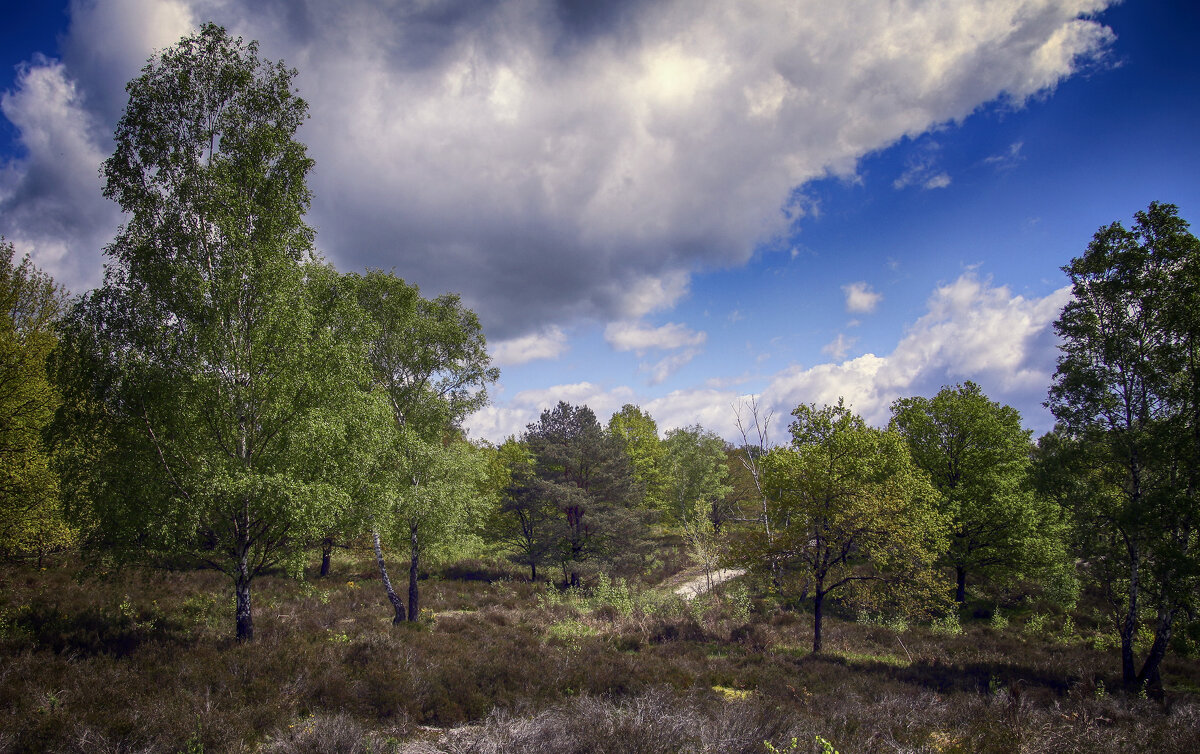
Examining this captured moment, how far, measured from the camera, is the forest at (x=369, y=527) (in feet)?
29.8

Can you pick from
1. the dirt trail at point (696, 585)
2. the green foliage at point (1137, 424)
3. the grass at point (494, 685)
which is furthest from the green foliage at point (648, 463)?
the green foliage at point (1137, 424)

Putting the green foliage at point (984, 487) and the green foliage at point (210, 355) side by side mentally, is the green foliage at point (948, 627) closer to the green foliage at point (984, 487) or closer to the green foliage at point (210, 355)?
the green foliage at point (984, 487)

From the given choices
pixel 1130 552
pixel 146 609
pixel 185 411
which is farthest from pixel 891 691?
pixel 146 609

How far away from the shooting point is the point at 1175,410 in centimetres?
1448

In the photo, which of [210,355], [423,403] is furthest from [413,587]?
[210,355]

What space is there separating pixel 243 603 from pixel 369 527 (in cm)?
333

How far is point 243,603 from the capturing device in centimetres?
1223

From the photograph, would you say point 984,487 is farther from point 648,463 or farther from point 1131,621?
point 648,463

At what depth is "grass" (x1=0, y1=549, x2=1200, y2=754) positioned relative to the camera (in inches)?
308

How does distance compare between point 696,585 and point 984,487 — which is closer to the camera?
point 984,487

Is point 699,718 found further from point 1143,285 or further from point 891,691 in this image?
point 1143,285

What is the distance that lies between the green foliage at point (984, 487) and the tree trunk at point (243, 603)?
2662cm

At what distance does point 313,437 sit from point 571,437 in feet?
71.7

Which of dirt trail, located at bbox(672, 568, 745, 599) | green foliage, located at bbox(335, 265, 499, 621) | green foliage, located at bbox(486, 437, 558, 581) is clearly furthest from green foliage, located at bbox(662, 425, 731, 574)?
green foliage, located at bbox(335, 265, 499, 621)
